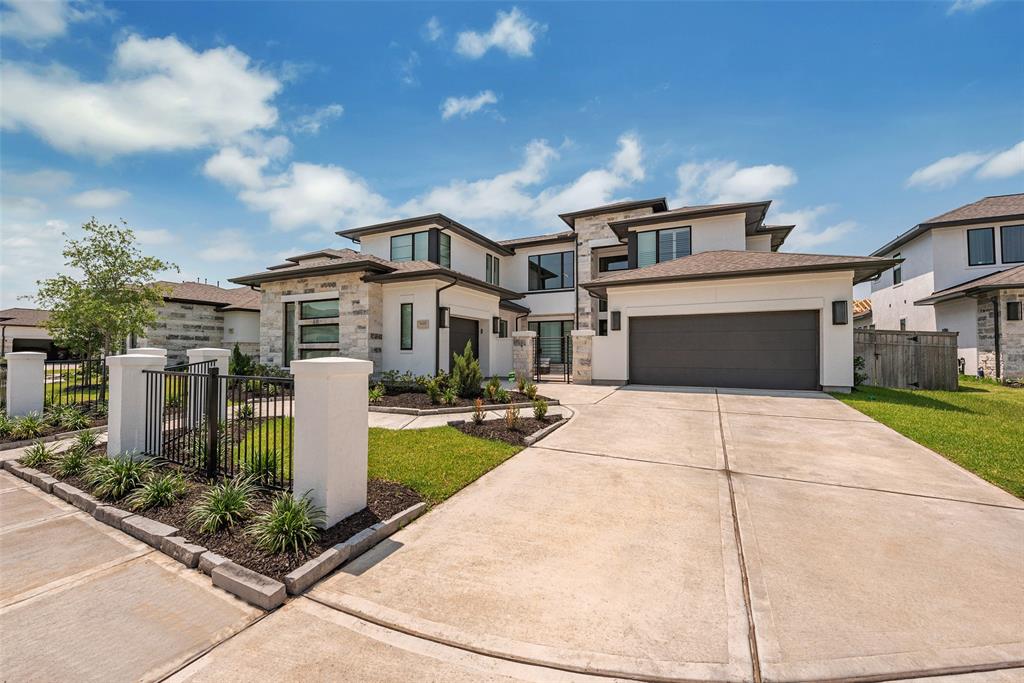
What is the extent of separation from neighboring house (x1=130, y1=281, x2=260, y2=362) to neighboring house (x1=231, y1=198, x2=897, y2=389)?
5186 millimetres

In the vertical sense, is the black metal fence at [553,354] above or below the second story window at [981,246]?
below

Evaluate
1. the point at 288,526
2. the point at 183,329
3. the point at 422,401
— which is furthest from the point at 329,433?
the point at 183,329

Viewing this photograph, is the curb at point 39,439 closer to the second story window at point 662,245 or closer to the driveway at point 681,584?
the driveway at point 681,584

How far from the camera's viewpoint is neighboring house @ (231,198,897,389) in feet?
38.8

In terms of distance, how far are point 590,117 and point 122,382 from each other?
11.5 metres

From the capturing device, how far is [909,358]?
13023mm

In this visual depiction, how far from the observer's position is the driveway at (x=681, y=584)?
2.18 metres

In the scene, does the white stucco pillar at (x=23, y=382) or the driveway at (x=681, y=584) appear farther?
the white stucco pillar at (x=23, y=382)

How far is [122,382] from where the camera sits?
210 inches

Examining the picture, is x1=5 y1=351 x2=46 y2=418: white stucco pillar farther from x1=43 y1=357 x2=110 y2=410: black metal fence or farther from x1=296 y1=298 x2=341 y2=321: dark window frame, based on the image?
x1=296 y1=298 x2=341 y2=321: dark window frame

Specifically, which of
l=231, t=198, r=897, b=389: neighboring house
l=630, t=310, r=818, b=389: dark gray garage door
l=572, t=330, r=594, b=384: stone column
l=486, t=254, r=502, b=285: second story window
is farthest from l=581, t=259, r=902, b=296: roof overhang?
l=486, t=254, r=502, b=285: second story window

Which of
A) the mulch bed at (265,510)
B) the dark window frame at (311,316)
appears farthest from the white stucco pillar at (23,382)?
the dark window frame at (311,316)

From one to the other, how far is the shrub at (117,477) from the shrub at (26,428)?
3.88 m

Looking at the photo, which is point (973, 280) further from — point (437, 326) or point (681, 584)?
point (681, 584)
